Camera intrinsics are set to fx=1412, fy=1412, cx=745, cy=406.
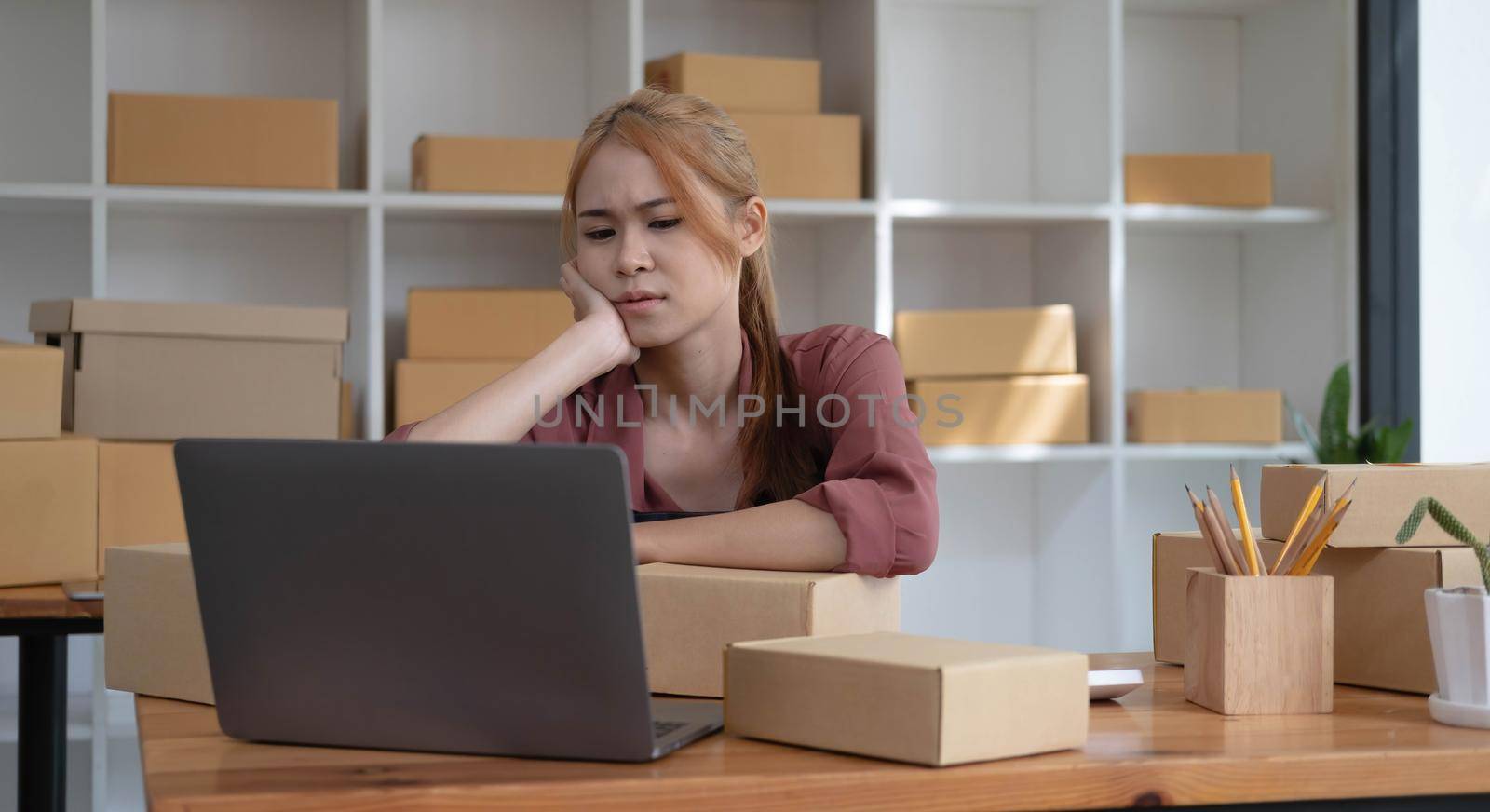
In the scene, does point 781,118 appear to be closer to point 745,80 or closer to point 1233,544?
point 745,80

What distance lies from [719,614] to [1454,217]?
8.17 feet

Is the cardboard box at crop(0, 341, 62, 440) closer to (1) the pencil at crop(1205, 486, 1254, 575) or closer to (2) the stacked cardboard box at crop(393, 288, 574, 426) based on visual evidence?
(2) the stacked cardboard box at crop(393, 288, 574, 426)

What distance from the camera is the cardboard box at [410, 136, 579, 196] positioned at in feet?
8.64

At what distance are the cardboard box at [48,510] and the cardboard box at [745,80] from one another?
124 cm

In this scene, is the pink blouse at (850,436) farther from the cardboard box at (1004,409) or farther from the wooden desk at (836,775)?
the cardboard box at (1004,409)

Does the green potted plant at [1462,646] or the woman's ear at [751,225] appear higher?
the woman's ear at [751,225]

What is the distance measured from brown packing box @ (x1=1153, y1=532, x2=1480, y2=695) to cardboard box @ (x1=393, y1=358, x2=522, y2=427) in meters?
1.71

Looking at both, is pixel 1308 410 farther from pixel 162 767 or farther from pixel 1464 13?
pixel 162 767

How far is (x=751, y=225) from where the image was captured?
5.37 feet

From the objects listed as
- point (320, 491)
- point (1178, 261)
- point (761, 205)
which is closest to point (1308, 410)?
point (1178, 261)

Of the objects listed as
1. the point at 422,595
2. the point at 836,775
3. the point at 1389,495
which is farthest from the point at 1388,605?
the point at 422,595


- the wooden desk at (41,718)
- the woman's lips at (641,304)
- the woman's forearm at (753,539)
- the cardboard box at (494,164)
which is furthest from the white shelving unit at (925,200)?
the woman's forearm at (753,539)

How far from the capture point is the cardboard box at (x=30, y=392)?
2043 millimetres

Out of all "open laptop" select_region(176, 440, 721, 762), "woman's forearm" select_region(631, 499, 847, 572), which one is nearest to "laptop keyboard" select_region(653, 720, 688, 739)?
"open laptop" select_region(176, 440, 721, 762)
